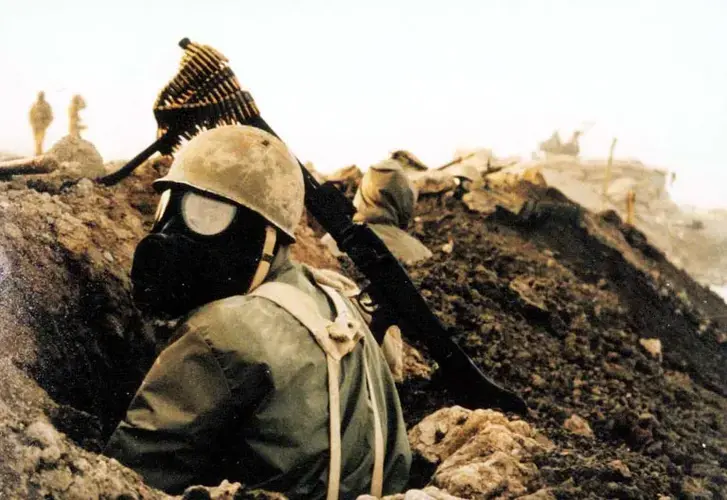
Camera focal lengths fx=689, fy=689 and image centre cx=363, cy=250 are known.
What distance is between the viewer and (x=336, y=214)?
13.6 ft

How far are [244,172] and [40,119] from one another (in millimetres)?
3681

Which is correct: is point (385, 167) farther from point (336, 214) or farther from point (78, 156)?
point (78, 156)

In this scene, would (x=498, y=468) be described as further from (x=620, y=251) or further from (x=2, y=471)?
(x=620, y=251)

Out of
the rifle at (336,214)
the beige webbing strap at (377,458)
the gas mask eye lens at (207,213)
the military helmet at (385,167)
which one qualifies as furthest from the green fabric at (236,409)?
the military helmet at (385,167)

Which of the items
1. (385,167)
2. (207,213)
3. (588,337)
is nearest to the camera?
(207,213)

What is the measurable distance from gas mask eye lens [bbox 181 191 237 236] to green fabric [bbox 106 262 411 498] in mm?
320

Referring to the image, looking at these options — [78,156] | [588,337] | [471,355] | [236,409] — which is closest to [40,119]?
[78,156]

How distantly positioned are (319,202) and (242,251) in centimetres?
170

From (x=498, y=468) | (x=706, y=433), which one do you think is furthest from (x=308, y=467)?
(x=706, y=433)

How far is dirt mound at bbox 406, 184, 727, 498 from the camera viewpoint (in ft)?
11.8

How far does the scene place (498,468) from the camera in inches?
98.2

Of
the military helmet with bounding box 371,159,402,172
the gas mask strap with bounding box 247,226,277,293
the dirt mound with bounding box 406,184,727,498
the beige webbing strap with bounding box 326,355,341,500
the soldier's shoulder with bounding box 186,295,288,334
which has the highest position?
the gas mask strap with bounding box 247,226,277,293

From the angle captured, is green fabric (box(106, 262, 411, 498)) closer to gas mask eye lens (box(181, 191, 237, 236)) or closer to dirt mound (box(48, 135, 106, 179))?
gas mask eye lens (box(181, 191, 237, 236))

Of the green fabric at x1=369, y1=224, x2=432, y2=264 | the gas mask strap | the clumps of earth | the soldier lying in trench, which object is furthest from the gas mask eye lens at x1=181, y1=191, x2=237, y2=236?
the soldier lying in trench
